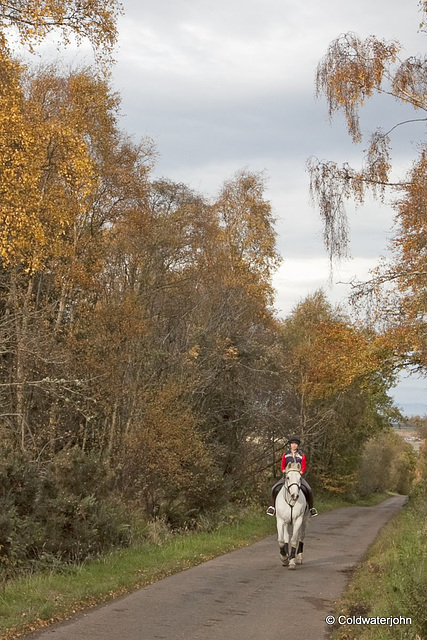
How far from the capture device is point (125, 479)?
20.2m

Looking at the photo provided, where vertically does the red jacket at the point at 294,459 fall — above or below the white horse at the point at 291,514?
above

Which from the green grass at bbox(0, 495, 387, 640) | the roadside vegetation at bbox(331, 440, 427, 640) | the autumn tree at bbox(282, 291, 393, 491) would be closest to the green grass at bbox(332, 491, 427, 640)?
the roadside vegetation at bbox(331, 440, 427, 640)

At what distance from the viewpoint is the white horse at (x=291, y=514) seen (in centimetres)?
1452

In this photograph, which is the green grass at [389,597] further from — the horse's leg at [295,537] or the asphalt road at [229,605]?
the horse's leg at [295,537]

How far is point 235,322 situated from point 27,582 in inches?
700

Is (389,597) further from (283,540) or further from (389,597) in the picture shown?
(283,540)

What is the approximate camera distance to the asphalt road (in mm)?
8531

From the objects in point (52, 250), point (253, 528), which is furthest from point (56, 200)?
point (253, 528)

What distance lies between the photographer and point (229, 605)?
1029 centimetres

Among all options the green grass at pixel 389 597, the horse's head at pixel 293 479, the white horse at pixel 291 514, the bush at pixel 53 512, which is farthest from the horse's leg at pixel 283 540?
the bush at pixel 53 512

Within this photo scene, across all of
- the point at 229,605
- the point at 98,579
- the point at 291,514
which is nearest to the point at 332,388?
the point at 291,514

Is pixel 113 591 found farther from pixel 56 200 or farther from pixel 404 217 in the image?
pixel 404 217

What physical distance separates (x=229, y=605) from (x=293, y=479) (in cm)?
469

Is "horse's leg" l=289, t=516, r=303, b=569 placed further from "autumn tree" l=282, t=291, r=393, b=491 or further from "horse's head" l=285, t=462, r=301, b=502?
"autumn tree" l=282, t=291, r=393, b=491
